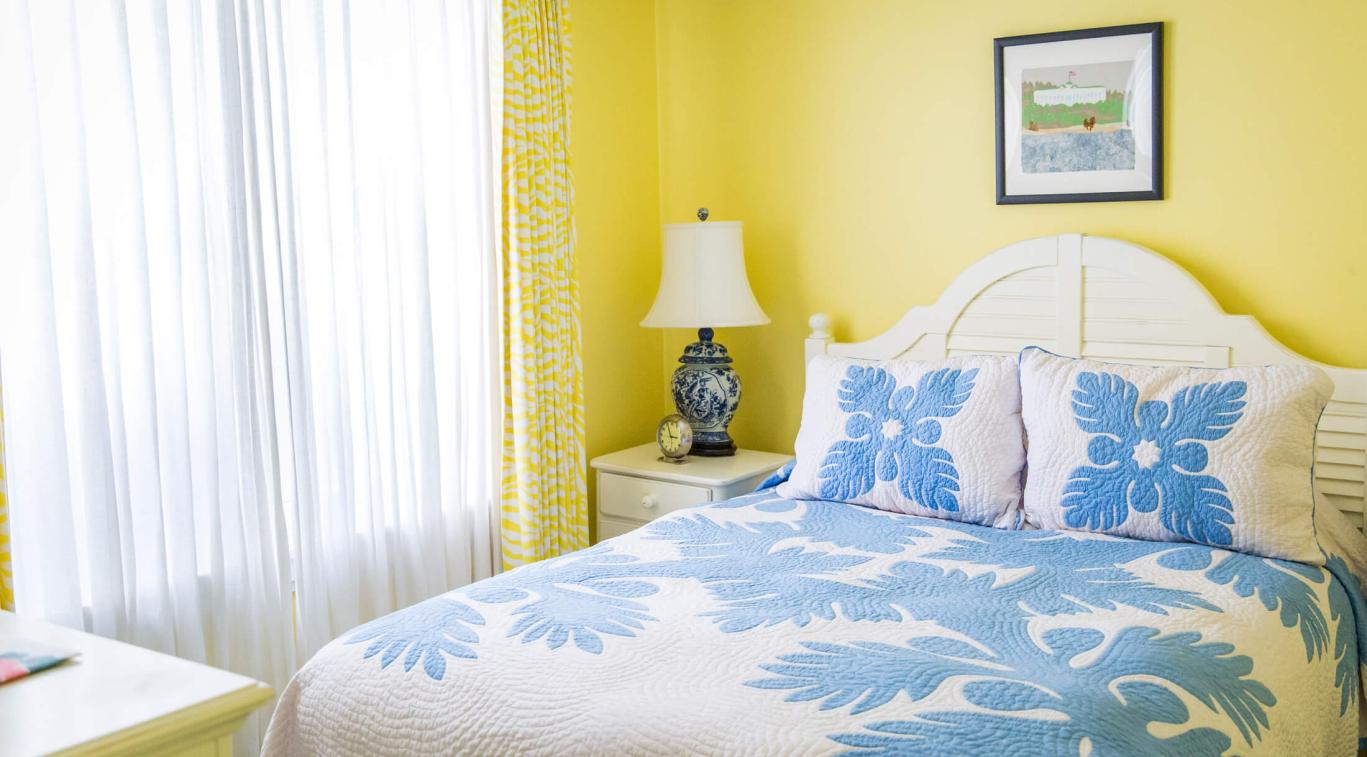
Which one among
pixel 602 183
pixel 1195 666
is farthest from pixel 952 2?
pixel 1195 666

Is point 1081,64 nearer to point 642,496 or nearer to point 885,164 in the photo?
point 885,164

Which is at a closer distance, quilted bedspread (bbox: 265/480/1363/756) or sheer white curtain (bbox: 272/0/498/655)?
quilted bedspread (bbox: 265/480/1363/756)

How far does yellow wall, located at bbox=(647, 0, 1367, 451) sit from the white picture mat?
0.06 metres

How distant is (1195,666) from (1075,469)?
29.8 inches

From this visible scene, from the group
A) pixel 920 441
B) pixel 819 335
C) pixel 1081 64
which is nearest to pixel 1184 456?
pixel 920 441

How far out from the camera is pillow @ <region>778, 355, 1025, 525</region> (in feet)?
8.68

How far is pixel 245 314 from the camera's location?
2541 mm

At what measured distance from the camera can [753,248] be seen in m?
3.69

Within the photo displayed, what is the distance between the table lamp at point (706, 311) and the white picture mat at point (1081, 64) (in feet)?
2.61

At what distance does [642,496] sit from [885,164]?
3.89 feet

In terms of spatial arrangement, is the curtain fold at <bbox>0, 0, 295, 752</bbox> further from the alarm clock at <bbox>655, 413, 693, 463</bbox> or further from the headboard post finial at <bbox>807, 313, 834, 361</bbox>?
the headboard post finial at <bbox>807, 313, 834, 361</bbox>

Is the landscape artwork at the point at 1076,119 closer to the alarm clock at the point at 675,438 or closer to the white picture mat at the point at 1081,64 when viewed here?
the white picture mat at the point at 1081,64

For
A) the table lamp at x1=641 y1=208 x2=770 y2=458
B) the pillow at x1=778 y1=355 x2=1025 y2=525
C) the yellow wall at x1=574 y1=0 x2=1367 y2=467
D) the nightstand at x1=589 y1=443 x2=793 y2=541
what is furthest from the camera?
the table lamp at x1=641 y1=208 x2=770 y2=458

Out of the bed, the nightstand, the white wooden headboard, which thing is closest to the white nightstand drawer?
the nightstand
